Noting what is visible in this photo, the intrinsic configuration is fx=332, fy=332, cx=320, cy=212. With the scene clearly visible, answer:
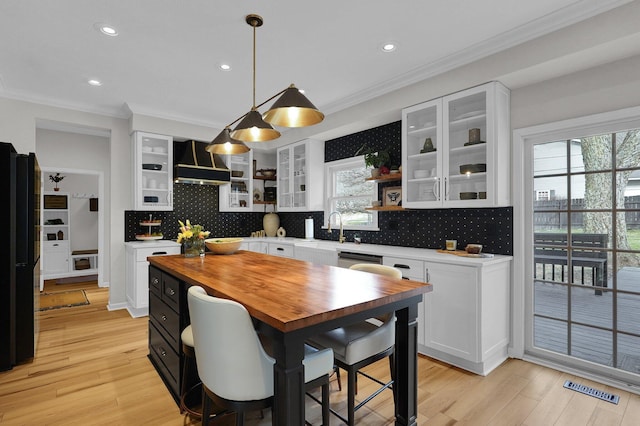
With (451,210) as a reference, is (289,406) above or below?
below

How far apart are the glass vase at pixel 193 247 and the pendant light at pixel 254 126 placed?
1.02m

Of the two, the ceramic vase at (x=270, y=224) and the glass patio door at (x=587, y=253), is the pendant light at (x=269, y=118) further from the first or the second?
the ceramic vase at (x=270, y=224)

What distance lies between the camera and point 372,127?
4.48m

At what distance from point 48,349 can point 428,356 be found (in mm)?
3777

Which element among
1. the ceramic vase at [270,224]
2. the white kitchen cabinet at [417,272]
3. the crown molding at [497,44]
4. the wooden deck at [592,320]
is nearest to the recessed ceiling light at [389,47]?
the crown molding at [497,44]

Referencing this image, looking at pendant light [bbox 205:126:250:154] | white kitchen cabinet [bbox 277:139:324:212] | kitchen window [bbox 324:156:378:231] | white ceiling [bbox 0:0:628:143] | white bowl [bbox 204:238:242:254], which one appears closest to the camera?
white ceiling [bbox 0:0:628:143]

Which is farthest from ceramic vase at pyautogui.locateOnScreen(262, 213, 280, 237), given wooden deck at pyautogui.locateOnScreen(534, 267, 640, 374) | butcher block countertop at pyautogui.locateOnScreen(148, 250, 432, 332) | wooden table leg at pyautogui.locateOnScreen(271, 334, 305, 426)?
wooden table leg at pyautogui.locateOnScreen(271, 334, 305, 426)

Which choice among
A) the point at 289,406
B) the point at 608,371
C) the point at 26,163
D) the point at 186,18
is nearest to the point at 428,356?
the point at 608,371

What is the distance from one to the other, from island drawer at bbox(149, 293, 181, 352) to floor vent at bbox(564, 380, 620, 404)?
2.95 m

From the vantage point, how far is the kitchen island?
1303mm

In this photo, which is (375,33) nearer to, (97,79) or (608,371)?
(97,79)

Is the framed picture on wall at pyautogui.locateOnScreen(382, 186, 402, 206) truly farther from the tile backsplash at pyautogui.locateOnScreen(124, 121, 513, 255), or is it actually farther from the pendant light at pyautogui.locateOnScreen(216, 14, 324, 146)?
the pendant light at pyautogui.locateOnScreen(216, 14, 324, 146)

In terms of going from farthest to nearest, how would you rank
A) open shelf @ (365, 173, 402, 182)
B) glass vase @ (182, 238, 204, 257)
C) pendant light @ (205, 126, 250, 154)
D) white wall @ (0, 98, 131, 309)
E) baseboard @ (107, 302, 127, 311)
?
baseboard @ (107, 302, 127, 311), white wall @ (0, 98, 131, 309), open shelf @ (365, 173, 402, 182), glass vase @ (182, 238, 204, 257), pendant light @ (205, 126, 250, 154)

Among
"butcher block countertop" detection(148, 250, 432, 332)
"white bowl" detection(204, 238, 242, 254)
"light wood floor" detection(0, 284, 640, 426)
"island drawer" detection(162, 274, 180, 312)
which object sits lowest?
"light wood floor" detection(0, 284, 640, 426)
